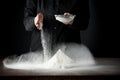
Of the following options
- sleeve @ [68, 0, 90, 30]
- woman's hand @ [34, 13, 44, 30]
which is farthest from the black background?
woman's hand @ [34, 13, 44, 30]

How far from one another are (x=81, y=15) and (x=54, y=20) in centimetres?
17

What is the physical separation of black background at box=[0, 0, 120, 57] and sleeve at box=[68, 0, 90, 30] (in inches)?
1.8

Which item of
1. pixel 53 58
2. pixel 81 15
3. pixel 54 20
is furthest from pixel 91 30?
pixel 53 58

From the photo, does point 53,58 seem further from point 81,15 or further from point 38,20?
point 81,15

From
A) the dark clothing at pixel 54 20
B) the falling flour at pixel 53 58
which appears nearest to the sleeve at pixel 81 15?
the dark clothing at pixel 54 20

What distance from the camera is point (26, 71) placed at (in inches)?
68.7

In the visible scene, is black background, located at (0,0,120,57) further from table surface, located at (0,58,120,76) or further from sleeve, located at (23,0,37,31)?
table surface, located at (0,58,120,76)

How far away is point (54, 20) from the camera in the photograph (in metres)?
2.03

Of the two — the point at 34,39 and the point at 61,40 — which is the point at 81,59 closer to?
the point at 61,40

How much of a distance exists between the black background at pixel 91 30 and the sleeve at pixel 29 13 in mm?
66

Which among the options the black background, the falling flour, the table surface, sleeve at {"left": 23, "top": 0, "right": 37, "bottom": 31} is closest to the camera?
the table surface

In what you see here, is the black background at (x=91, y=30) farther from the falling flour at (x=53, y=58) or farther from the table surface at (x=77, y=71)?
the table surface at (x=77, y=71)

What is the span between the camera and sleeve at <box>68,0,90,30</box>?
2.03m
